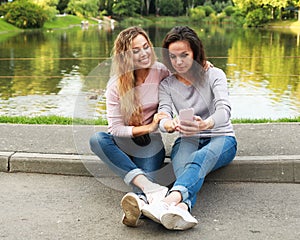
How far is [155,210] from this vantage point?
322 cm

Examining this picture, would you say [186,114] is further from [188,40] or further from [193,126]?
[188,40]

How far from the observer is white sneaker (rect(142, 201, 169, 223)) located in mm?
3215

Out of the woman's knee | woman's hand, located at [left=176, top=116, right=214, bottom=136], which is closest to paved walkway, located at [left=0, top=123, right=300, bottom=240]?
the woman's knee

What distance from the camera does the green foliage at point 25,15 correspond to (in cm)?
4416

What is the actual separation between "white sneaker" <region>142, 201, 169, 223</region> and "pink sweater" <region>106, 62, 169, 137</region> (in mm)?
A: 731

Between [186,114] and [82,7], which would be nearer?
[186,114]

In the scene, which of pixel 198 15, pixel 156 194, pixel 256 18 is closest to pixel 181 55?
pixel 156 194

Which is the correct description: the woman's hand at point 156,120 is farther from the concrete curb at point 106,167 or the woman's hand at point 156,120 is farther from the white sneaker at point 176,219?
the white sneaker at point 176,219

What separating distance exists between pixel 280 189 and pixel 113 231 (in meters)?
1.37

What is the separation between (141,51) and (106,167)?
0.98m

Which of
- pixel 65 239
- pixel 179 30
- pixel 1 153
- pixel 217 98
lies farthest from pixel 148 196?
pixel 1 153

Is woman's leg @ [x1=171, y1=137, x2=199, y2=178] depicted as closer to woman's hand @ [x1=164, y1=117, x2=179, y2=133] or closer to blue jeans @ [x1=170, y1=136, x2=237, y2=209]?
blue jeans @ [x1=170, y1=136, x2=237, y2=209]

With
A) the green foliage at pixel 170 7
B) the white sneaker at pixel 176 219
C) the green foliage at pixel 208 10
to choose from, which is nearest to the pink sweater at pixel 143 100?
the white sneaker at pixel 176 219

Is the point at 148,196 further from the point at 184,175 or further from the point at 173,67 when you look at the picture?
the point at 173,67
